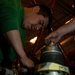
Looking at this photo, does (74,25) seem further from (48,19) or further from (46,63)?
(48,19)

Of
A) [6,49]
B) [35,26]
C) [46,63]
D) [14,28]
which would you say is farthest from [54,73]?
[35,26]

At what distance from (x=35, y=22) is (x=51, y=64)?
709mm

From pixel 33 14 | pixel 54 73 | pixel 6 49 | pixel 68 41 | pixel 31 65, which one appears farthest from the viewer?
pixel 68 41

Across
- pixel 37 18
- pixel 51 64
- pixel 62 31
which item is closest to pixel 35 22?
pixel 37 18

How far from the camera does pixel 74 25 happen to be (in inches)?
44.8

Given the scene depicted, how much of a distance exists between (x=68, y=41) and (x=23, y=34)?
4542 millimetres

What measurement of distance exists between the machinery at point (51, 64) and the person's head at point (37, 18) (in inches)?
23.3

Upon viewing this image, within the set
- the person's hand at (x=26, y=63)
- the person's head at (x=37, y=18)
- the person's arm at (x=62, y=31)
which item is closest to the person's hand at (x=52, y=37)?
→ the person's arm at (x=62, y=31)

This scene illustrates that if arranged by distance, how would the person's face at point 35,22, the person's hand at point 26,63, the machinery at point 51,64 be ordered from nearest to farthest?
the machinery at point 51,64 < the person's hand at point 26,63 < the person's face at point 35,22

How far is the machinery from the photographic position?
872 millimetres

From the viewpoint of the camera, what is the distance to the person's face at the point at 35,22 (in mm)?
1513

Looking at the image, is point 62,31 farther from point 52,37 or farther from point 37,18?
point 37,18

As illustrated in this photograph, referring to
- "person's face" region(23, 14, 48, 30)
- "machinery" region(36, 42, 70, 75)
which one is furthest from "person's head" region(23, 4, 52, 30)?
"machinery" region(36, 42, 70, 75)

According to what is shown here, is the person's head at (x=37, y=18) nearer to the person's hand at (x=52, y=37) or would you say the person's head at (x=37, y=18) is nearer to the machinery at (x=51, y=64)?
the person's hand at (x=52, y=37)
